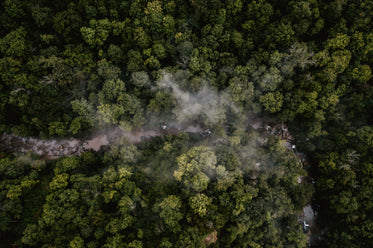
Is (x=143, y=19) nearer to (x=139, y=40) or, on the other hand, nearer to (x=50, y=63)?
(x=139, y=40)

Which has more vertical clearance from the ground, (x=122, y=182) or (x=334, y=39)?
(x=334, y=39)

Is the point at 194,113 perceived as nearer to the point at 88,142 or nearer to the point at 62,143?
the point at 88,142

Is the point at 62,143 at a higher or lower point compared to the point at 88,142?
lower

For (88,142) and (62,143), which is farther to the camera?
(88,142)

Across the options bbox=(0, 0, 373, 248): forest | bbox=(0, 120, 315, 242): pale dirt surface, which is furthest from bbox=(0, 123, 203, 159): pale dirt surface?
bbox=(0, 0, 373, 248): forest

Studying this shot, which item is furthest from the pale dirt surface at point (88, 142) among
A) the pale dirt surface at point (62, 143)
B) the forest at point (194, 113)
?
the forest at point (194, 113)

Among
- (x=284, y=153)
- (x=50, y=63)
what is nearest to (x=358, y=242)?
(x=284, y=153)

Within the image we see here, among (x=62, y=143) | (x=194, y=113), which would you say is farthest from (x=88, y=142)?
(x=194, y=113)

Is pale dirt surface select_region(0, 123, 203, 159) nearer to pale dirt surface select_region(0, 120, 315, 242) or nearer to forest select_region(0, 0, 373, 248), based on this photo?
pale dirt surface select_region(0, 120, 315, 242)
